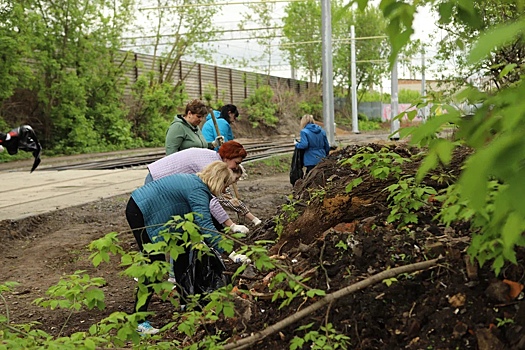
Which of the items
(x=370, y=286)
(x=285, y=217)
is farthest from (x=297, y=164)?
(x=370, y=286)

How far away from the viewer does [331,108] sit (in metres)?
19.8

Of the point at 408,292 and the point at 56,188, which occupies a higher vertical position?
the point at 408,292

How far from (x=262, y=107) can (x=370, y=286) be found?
46.2 meters

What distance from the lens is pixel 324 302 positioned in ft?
12.8

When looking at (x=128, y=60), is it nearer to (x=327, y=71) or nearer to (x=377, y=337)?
(x=327, y=71)

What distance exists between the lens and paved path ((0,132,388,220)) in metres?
12.7

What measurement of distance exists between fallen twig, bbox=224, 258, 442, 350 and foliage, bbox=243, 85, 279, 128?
4344 cm

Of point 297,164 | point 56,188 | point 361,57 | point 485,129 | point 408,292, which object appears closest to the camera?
point 485,129

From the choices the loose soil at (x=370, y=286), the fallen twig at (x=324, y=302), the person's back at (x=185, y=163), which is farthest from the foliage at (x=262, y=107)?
the fallen twig at (x=324, y=302)

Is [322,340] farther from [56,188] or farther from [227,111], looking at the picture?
[56,188]

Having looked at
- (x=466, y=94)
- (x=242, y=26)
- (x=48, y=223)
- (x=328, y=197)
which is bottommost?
(x=48, y=223)

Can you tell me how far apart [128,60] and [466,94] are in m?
34.6

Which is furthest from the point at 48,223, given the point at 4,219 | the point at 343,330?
the point at 343,330

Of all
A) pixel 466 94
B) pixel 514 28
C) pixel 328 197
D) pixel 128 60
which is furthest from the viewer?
pixel 128 60
